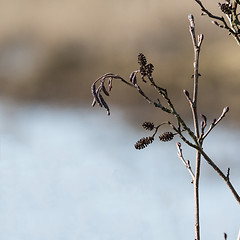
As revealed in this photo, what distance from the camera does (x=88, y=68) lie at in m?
1.54

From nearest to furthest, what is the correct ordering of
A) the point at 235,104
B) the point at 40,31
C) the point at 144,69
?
the point at 144,69
the point at 235,104
the point at 40,31

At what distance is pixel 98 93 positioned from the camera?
48 centimetres

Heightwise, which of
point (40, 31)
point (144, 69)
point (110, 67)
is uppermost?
point (40, 31)

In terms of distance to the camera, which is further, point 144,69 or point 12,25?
point 12,25

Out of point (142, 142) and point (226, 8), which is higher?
point (226, 8)

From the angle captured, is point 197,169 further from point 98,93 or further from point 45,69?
point 45,69

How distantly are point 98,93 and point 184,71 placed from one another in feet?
3.37

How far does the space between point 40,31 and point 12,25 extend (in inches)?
4.7

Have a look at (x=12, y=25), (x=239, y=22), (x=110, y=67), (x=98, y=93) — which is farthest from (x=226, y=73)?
(x=98, y=93)

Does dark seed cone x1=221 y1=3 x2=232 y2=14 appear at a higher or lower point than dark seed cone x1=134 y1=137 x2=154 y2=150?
higher

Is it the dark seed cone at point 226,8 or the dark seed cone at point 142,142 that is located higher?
the dark seed cone at point 226,8

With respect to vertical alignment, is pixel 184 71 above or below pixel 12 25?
below

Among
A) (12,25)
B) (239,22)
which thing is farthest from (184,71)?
(239,22)

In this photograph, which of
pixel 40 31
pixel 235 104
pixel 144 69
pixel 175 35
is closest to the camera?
A: pixel 144 69
